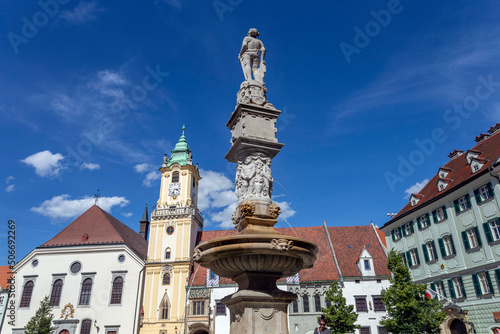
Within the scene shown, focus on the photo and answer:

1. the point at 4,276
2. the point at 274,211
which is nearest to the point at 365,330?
the point at 274,211

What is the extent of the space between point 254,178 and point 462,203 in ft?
70.9

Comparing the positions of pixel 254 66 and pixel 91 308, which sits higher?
pixel 254 66

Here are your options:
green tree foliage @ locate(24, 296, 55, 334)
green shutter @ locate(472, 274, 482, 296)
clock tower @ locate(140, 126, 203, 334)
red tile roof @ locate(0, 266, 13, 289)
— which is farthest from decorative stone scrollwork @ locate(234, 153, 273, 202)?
red tile roof @ locate(0, 266, 13, 289)

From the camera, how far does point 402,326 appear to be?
19906 millimetres

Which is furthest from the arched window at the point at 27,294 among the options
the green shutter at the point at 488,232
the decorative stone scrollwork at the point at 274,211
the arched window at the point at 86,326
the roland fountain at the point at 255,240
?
the green shutter at the point at 488,232

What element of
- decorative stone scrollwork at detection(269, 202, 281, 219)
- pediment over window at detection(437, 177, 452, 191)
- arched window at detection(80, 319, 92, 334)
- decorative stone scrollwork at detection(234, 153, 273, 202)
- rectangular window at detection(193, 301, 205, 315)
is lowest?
arched window at detection(80, 319, 92, 334)

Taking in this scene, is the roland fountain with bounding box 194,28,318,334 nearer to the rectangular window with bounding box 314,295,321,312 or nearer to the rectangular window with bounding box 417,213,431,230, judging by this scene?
the rectangular window with bounding box 417,213,431,230

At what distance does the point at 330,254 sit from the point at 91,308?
83.0 ft

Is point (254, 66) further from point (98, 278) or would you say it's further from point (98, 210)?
point (98, 210)

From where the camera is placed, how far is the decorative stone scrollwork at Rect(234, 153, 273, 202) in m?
7.41

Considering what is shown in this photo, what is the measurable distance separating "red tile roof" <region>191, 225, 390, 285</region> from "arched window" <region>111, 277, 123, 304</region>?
7.70 m

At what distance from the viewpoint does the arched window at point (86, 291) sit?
118 feet

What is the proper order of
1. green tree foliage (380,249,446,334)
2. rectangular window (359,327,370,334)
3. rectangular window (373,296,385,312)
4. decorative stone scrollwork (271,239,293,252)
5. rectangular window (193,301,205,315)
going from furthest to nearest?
rectangular window (193,301,205,315) < rectangular window (373,296,385,312) < rectangular window (359,327,370,334) < green tree foliage (380,249,446,334) < decorative stone scrollwork (271,239,293,252)

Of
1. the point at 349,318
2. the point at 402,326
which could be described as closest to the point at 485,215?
the point at 402,326
